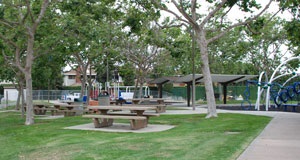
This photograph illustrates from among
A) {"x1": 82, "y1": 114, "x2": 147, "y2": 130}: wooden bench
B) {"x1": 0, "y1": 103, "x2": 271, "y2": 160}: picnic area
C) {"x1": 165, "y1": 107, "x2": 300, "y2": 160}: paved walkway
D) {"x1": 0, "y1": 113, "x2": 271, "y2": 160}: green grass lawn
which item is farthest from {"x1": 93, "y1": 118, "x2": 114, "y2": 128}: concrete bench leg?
{"x1": 165, "y1": 107, "x2": 300, "y2": 160}: paved walkway

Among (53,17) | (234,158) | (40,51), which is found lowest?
(234,158)

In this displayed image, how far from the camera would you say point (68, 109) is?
829 inches

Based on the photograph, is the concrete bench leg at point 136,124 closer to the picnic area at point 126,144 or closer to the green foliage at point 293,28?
the picnic area at point 126,144

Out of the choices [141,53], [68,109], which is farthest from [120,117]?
[141,53]

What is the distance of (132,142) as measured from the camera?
9.77m

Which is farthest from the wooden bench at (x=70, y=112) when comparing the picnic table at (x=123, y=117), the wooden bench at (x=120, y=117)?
the wooden bench at (x=120, y=117)

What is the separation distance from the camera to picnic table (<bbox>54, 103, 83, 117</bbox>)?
2015cm

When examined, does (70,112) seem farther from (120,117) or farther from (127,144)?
(127,144)

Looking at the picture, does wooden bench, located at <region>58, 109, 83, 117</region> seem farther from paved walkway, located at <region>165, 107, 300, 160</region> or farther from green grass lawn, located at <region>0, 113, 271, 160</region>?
paved walkway, located at <region>165, 107, 300, 160</region>

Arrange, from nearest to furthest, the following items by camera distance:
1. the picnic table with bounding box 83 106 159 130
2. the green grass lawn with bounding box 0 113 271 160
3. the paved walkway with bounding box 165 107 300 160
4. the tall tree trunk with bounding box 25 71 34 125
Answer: the paved walkway with bounding box 165 107 300 160 < the green grass lawn with bounding box 0 113 271 160 < the picnic table with bounding box 83 106 159 130 < the tall tree trunk with bounding box 25 71 34 125

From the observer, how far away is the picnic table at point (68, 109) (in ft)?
66.1

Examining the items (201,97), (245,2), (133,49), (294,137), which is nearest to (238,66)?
(201,97)

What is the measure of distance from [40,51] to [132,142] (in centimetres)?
923

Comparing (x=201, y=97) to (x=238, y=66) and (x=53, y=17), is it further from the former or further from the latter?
(x=53, y=17)
